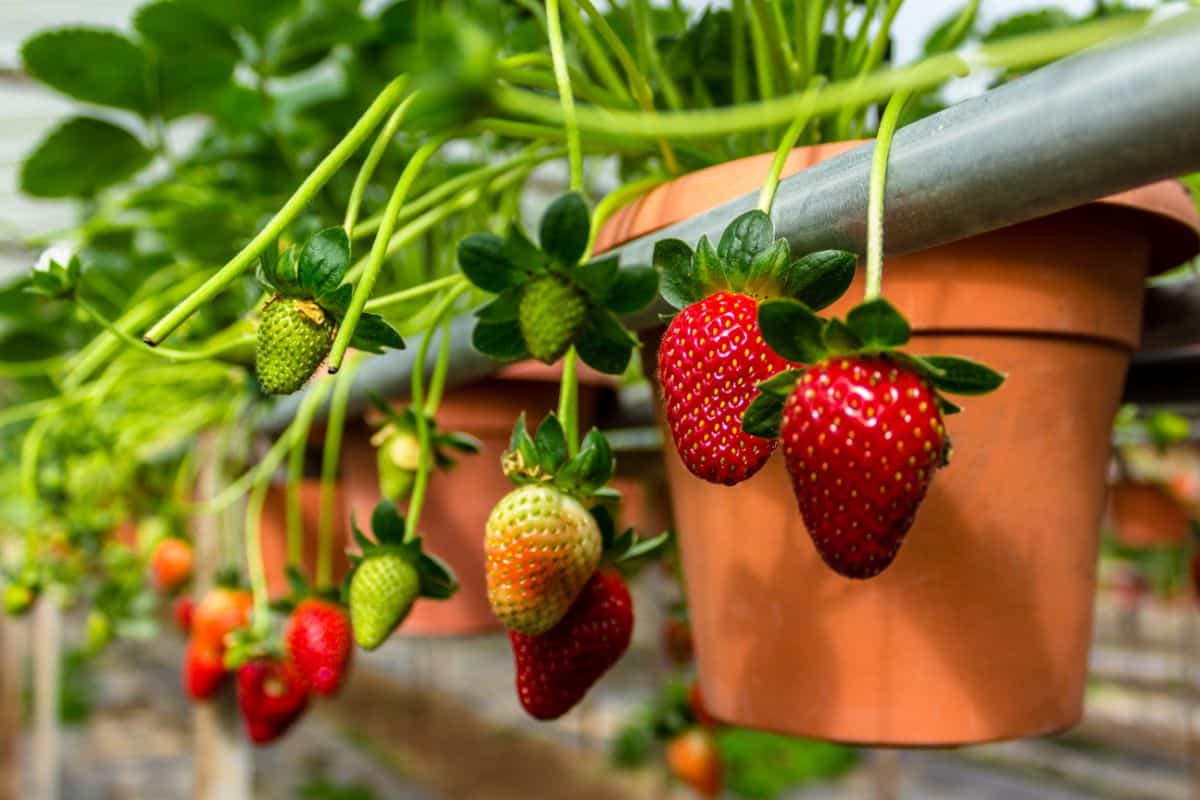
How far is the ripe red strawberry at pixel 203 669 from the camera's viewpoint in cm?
82

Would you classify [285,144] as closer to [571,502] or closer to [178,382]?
[178,382]

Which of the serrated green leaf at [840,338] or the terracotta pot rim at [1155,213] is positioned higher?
the terracotta pot rim at [1155,213]

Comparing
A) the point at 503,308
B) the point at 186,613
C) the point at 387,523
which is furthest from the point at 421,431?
the point at 186,613

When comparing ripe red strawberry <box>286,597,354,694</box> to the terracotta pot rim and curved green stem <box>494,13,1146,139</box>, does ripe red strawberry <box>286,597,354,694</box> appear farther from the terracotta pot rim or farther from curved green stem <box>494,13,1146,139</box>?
curved green stem <box>494,13,1146,139</box>

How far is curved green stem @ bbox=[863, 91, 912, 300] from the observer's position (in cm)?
23

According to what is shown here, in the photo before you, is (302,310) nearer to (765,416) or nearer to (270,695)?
(765,416)

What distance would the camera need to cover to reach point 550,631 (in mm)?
392

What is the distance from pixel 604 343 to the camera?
32 cm

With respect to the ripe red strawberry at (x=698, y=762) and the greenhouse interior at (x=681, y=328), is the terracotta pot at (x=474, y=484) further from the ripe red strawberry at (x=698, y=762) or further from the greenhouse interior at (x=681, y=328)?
the ripe red strawberry at (x=698, y=762)

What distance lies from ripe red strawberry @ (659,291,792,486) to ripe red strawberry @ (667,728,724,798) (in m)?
1.58

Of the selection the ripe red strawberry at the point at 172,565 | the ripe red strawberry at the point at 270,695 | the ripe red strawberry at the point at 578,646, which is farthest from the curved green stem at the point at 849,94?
the ripe red strawberry at the point at 172,565

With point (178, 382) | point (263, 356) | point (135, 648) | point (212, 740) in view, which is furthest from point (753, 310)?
point (135, 648)

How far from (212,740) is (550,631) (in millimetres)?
735

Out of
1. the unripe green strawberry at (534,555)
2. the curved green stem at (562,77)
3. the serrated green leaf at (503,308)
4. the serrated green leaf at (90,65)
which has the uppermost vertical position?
the serrated green leaf at (90,65)
